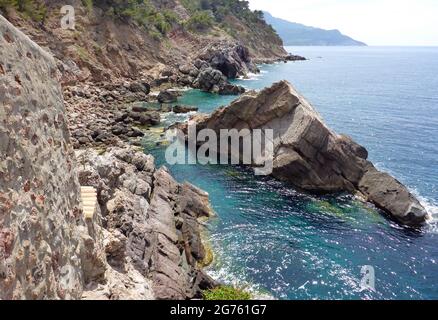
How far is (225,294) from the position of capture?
24875 mm

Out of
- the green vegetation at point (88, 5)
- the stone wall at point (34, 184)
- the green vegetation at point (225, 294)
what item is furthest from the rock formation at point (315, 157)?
the green vegetation at point (88, 5)

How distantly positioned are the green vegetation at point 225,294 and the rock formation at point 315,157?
69.1 ft

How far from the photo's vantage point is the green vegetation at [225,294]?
2450 cm

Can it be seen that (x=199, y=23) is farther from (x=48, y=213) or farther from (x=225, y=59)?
(x=48, y=213)

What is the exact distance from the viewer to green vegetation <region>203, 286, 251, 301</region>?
80.4ft

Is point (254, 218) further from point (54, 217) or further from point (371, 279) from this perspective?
point (54, 217)

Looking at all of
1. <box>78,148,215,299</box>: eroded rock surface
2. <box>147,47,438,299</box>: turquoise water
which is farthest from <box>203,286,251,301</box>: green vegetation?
<box>147,47,438,299</box>: turquoise water

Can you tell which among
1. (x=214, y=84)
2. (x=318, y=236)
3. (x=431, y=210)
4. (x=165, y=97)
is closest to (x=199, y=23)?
(x=214, y=84)

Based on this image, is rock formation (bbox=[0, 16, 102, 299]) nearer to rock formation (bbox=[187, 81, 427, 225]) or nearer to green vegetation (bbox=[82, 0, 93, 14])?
rock formation (bbox=[187, 81, 427, 225])

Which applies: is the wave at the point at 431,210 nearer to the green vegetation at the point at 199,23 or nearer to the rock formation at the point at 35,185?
the rock formation at the point at 35,185

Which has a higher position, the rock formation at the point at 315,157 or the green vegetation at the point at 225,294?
the rock formation at the point at 315,157

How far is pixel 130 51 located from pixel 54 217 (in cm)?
9710

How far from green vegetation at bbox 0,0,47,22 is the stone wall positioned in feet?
233
